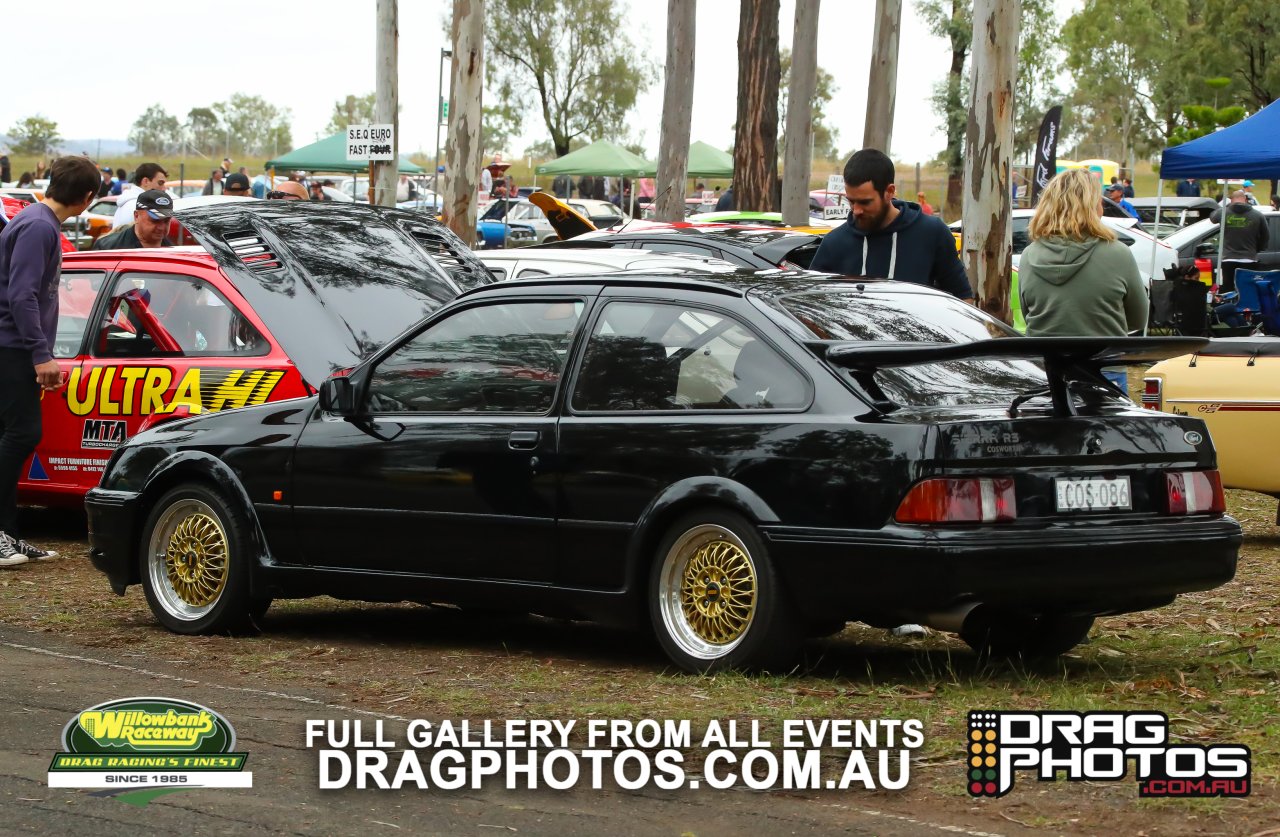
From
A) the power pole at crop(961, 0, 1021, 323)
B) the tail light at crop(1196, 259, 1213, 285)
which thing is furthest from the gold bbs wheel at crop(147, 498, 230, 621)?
the tail light at crop(1196, 259, 1213, 285)

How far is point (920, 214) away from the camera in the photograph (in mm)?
8742

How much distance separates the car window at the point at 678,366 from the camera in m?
6.49

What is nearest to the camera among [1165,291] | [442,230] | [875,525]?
[875,525]

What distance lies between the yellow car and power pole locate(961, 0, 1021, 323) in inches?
114

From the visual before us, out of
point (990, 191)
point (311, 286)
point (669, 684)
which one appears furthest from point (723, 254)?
point (669, 684)

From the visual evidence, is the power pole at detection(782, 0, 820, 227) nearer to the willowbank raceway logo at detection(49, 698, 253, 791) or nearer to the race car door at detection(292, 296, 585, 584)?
the race car door at detection(292, 296, 585, 584)

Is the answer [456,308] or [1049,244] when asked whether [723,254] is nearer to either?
[1049,244]

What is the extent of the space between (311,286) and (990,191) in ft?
18.1

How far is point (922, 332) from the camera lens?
6.97 m

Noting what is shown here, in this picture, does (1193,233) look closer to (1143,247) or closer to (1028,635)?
(1143,247)

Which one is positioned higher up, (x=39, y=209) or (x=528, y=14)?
(x=528, y=14)

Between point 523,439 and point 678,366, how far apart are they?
2.19ft

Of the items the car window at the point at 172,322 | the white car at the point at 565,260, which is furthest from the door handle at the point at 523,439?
the white car at the point at 565,260

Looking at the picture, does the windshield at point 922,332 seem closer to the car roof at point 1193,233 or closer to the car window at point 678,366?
the car window at point 678,366
